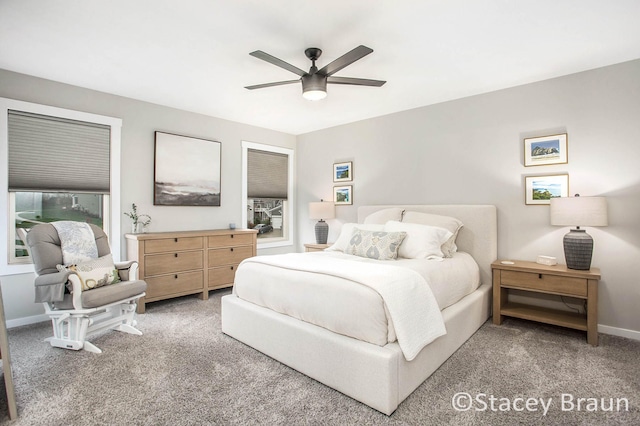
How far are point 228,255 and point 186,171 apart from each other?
1283 mm

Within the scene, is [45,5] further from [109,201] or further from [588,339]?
[588,339]

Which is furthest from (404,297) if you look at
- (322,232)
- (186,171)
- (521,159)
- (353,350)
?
(186,171)

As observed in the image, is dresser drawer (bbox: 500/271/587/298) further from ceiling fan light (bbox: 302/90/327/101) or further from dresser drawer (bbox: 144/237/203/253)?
dresser drawer (bbox: 144/237/203/253)

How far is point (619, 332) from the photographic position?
292 cm

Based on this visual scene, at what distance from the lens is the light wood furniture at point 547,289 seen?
8.84ft

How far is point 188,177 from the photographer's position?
4.41 metres

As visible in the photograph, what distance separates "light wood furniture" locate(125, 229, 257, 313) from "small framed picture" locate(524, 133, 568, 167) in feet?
11.6

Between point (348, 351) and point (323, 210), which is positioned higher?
point (323, 210)

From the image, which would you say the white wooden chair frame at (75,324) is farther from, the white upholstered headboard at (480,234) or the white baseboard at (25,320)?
the white upholstered headboard at (480,234)

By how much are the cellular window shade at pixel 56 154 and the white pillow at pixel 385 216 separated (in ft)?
10.5

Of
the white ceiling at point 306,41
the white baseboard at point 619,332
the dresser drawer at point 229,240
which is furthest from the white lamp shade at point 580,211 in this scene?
the dresser drawer at point 229,240

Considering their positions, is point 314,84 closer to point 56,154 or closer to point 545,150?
point 545,150

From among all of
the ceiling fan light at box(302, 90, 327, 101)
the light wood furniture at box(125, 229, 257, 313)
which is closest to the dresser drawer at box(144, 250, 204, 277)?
the light wood furniture at box(125, 229, 257, 313)

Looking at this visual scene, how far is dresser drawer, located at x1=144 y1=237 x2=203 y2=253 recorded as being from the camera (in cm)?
365
